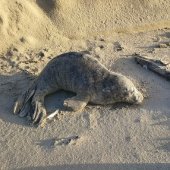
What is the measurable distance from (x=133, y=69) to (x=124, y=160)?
1322mm

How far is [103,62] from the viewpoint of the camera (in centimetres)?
496

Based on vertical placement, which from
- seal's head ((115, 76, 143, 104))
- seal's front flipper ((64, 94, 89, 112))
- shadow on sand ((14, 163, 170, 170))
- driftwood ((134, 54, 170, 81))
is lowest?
shadow on sand ((14, 163, 170, 170))

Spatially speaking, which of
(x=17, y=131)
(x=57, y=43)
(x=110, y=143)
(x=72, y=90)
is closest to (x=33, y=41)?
(x=57, y=43)

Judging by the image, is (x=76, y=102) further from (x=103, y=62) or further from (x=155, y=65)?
(x=155, y=65)

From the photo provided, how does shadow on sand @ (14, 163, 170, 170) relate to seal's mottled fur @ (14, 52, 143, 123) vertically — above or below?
below

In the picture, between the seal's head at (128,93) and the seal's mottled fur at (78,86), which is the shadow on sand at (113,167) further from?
the seal's head at (128,93)

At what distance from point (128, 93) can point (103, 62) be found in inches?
27.6

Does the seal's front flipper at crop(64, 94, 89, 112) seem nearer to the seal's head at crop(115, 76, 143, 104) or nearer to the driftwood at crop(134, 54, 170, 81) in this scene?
the seal's head at crop(115, 76, 143, 104)

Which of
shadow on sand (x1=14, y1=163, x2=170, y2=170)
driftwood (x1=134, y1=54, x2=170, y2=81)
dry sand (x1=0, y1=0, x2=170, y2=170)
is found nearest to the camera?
shadow on sand (x1=14, y1=163, x2=170, y2=170)

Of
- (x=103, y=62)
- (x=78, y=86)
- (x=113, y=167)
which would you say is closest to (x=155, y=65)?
(x=103, y=62)

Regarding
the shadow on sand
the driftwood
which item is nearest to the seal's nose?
the driftwood

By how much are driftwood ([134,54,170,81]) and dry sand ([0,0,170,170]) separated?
64 mm

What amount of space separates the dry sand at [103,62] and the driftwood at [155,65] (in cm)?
6

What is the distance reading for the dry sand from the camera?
3.87m
